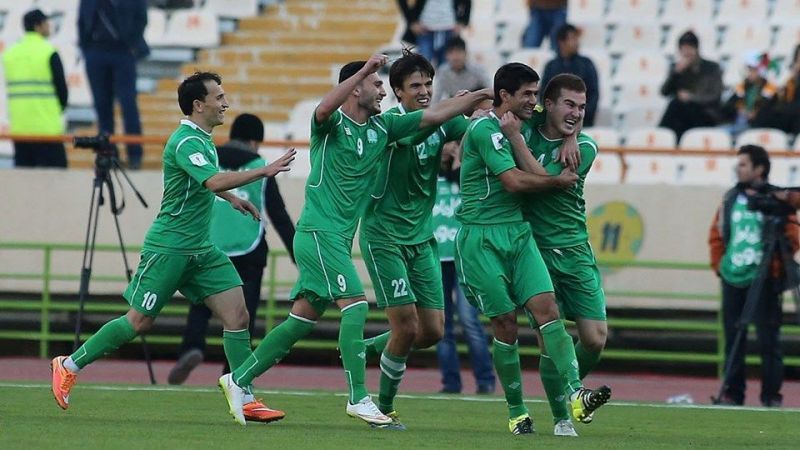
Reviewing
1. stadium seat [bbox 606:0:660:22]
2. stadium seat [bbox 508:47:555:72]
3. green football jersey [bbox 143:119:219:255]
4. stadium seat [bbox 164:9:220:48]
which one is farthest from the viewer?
stadium seat [bbox 164:9:220:48]

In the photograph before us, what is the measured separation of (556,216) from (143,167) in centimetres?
825

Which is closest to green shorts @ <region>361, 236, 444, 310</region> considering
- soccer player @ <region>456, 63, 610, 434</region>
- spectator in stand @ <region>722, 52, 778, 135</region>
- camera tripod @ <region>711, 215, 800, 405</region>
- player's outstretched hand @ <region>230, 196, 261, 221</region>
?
soccer player @ <region>456, 63, 610, 434</region>

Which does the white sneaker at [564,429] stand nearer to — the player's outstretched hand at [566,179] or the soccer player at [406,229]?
the soccer player at [406,229]

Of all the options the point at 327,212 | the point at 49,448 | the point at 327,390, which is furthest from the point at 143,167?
the point at 49,448

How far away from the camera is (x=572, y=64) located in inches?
723

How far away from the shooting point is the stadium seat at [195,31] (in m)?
22.2

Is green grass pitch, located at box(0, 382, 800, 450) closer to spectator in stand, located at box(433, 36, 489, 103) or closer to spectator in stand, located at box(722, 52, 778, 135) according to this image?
spectator in stand, located at box(433, 36, 489, 103)

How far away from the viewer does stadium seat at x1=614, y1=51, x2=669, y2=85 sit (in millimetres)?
20250

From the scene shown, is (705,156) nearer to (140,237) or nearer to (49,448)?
(140,237)

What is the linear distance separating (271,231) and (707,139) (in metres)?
4.43

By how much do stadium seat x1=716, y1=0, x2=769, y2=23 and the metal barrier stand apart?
4794mm

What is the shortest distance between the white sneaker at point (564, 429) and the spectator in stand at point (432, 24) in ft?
31.6

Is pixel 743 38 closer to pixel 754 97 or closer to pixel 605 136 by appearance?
pixel 754 97

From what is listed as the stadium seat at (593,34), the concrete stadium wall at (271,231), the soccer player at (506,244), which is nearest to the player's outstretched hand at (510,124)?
the soccer player at (506,244)
